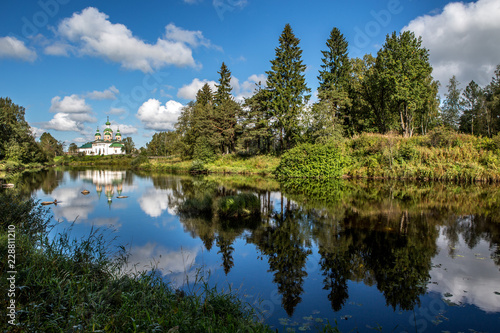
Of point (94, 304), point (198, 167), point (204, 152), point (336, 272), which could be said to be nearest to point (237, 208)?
point (336, 272)

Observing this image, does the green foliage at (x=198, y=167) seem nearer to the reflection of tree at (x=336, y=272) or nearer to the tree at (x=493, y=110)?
the reflection of tree at (x=336, y=272)

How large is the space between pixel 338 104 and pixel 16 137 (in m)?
59.5

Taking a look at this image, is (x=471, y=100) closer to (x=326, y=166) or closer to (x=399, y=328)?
(x=326, y=166)

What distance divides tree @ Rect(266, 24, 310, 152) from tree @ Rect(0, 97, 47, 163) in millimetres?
47659

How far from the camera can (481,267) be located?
6730mm

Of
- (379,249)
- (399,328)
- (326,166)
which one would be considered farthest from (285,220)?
(326,166)

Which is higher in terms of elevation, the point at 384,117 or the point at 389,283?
the point at 384,117

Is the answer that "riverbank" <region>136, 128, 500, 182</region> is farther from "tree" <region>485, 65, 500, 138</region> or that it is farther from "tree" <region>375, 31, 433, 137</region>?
"tree" <region>485, 65, 500, 138</region>

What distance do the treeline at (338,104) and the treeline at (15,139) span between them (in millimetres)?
32772

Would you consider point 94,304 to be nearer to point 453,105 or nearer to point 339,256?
point 339,256

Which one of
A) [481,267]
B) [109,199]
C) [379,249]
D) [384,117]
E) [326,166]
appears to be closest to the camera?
[481,267]

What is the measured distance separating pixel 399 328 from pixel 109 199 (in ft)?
59.2

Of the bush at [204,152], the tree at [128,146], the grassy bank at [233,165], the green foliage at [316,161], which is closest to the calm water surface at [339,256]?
the green foliage at [316,161]

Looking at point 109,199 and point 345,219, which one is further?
point 109,199
